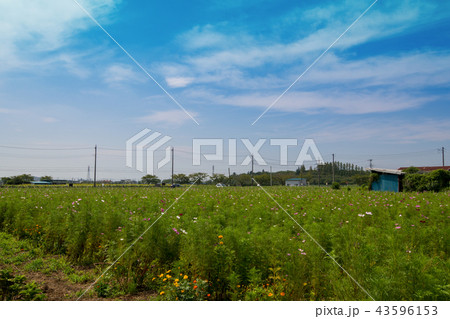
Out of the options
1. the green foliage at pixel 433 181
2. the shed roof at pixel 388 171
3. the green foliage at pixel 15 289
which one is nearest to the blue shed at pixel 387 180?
the shed roof at pixel 388 171

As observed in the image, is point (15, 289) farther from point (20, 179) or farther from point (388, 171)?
point (20, 179)

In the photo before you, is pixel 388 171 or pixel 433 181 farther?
pixel 388 171

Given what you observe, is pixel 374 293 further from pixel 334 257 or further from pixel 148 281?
pixel 148 281

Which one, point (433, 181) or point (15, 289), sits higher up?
point (433, 181)

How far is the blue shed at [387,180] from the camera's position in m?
28.9

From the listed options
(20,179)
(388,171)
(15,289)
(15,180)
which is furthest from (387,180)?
(20,179)

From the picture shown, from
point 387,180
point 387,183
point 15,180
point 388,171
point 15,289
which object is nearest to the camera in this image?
point 15,289

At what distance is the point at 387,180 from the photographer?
3123cm

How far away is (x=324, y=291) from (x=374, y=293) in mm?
1013

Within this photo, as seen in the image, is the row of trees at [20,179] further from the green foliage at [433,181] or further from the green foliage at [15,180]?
the green foliage at [433,181]

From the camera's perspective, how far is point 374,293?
136 inches

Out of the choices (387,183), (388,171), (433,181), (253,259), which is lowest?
(253,259)

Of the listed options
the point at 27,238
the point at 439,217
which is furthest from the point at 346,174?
the point at 27,238

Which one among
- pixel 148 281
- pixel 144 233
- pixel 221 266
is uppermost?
pixel 144 233
